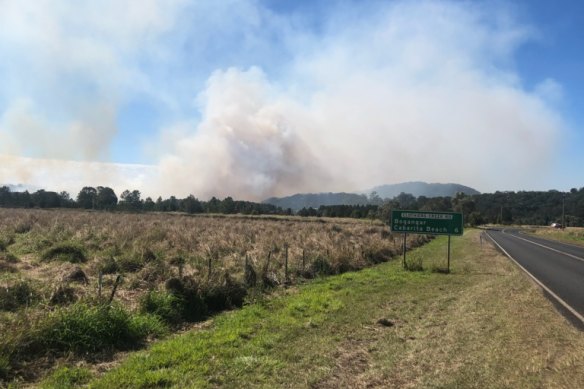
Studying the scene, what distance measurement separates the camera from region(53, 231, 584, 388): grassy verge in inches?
247

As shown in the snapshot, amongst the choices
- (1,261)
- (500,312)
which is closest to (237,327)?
(500,312)

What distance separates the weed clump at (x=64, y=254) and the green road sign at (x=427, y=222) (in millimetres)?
14153

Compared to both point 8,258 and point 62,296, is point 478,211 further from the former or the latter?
point 62,296

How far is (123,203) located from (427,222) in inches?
5049

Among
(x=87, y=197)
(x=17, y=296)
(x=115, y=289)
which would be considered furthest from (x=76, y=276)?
(x=87, y=197)

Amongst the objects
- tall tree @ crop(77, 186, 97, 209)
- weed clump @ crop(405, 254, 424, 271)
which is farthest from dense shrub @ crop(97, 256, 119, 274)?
tall tree @ crop(77, 186, 97, 209)

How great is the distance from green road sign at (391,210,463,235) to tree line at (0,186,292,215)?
94335 millimetres

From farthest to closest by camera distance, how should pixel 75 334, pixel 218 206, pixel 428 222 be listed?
pixel 218 206 < pixel 428 222 < pixel 75 334

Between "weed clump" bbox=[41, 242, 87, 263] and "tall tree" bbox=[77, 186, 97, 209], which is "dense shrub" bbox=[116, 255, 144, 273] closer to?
"weed clump" bbox=[41, 242, 87, 263]

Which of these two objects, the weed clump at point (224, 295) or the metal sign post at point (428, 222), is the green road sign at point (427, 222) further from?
the weed clump at point (224, 295)

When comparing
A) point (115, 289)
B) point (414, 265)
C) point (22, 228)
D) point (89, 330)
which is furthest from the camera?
point (22, 228)

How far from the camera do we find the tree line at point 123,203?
12294 centimetres

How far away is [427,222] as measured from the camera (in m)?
22.0

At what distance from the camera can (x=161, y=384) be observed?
19.7 feet
